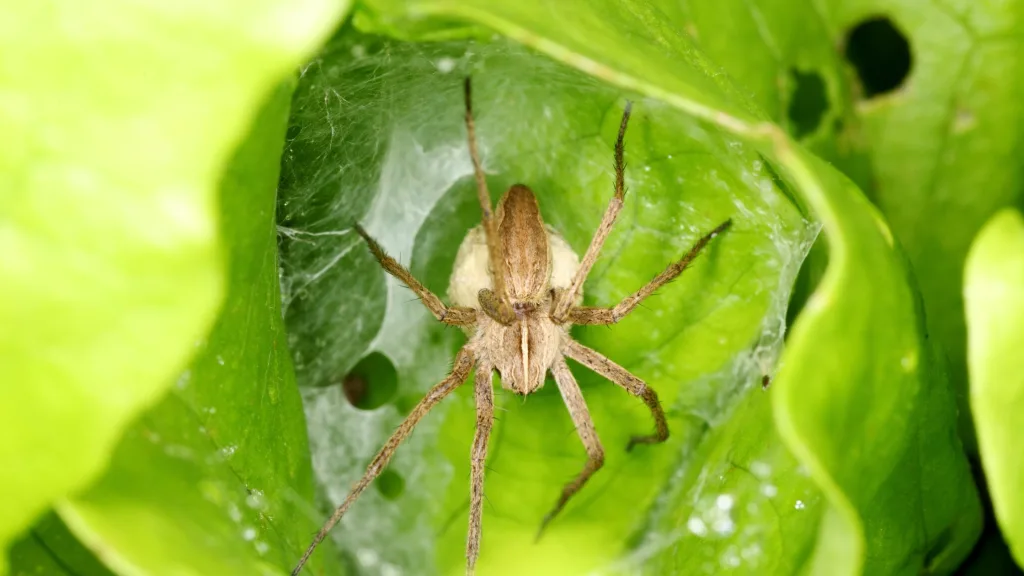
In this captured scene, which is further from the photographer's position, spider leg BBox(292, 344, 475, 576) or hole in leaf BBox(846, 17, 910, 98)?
hole in leaf BBox(846, 17, 910, 98)

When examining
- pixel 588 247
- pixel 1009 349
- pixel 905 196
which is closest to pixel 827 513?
pixel 1009 349

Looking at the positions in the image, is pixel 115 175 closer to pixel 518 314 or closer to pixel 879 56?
pixel 518 314

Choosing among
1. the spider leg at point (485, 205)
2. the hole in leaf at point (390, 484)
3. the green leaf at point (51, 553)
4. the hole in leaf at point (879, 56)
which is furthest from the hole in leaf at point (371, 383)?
the hole in leaf at point (879, 56)

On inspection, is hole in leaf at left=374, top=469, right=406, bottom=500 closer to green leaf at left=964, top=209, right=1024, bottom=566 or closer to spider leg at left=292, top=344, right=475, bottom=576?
spider leg at left=292, top=344, right=475, bottom=576

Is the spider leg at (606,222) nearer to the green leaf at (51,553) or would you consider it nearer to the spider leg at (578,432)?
the spider leg at (578,432)

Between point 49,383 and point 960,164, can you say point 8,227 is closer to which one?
point 49,383

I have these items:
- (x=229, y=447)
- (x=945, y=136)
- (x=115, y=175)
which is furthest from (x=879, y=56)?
(x=115, y=175)

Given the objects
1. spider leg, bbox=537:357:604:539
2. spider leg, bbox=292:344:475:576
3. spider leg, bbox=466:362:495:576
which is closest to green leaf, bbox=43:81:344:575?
spider leg, bbox=292:344:475:576
